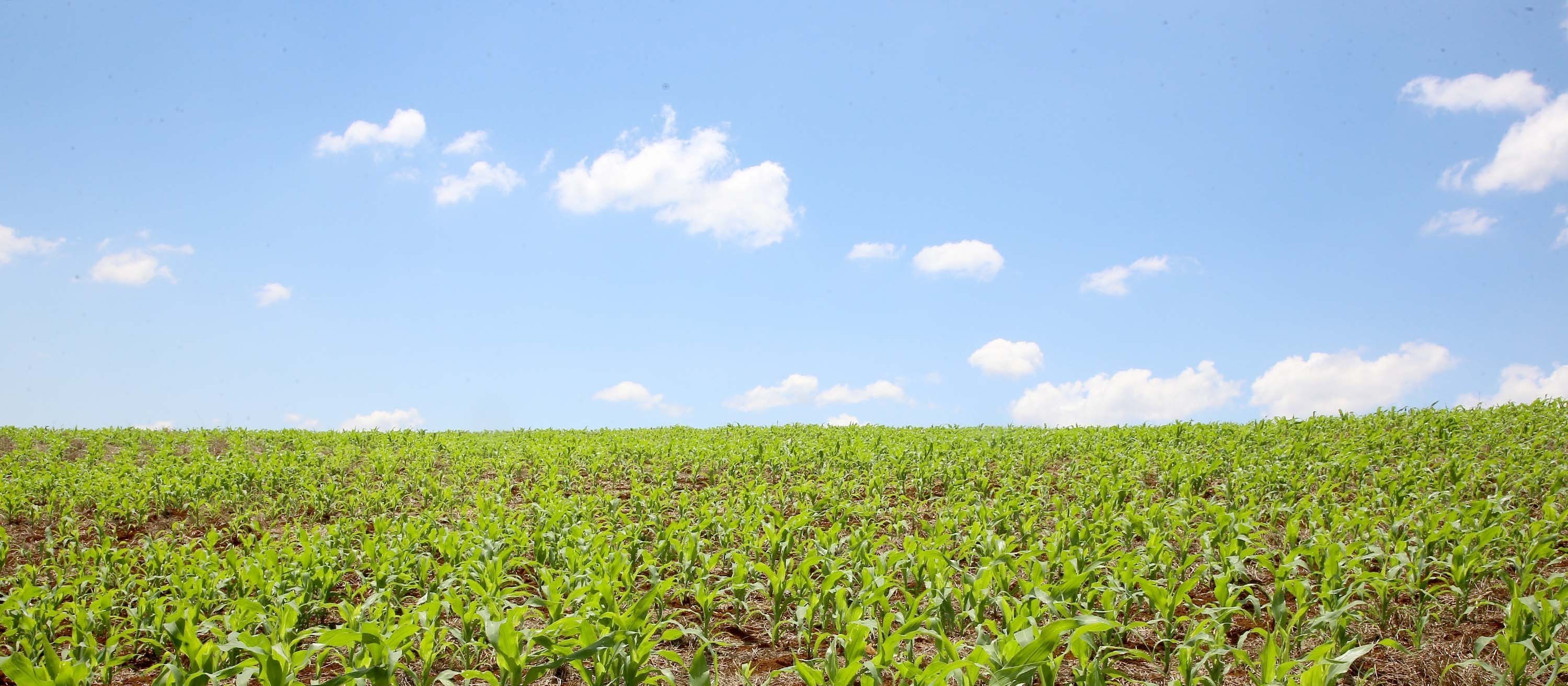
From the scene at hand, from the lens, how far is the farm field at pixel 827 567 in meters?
3.67

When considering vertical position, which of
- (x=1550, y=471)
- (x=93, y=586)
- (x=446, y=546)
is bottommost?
(x=93, y=586)

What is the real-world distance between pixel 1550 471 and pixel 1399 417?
421 cm

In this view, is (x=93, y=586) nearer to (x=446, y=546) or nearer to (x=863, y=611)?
(x=446, y=546)

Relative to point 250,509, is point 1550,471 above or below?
above

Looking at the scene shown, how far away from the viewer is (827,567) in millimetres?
5160

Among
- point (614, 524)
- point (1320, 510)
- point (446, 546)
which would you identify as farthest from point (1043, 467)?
point (446, 546)

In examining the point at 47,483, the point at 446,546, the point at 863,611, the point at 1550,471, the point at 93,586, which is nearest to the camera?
the point at 863,611

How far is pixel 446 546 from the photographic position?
18.2ft

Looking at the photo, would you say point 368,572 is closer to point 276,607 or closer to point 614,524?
point 276,607

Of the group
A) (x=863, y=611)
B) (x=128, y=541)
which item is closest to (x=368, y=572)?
(x=128, y=541)

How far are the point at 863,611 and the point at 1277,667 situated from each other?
2.04 meters

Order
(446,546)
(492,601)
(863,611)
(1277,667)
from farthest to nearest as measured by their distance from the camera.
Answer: (446,546)
(863,611)
(492,601)
(1277,667)

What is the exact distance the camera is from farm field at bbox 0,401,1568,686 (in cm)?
367

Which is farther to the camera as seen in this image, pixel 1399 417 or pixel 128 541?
pixel 1399 417
